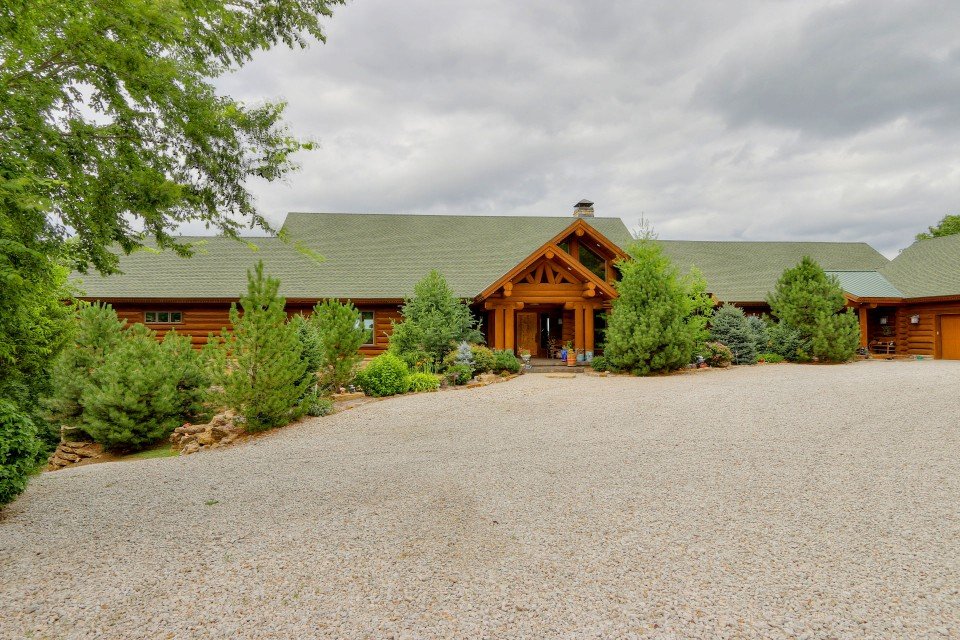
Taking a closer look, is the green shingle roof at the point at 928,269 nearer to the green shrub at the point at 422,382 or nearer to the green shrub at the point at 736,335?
the green shrub at the point at 736,335

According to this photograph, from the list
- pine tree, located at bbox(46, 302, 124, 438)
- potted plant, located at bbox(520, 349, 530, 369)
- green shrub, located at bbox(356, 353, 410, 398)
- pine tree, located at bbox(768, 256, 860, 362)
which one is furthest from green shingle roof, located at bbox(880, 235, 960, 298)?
pine tree, located at bbox(46, 302, 124, 438)

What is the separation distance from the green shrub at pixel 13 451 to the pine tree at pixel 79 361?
15.4 ft

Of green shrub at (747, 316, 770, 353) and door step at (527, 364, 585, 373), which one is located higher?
green shrub at (747, 316, 770, 353)

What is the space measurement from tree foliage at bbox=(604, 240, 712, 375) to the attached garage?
39.9ft

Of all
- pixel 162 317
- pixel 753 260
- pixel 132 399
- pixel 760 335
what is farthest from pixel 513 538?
pixel 753 260

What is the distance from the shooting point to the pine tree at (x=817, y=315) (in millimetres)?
17281

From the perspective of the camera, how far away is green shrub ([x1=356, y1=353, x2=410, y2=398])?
12875mm

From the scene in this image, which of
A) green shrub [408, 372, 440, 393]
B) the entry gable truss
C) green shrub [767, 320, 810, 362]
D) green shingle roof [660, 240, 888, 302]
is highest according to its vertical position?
green shingle roof [660, 240, 888, 302]

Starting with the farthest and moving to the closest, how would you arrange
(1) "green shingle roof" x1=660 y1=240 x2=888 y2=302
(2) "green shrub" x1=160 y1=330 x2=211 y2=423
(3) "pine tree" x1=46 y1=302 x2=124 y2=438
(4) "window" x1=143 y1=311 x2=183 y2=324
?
1. (1) "green shingle roof" x1=660 y1=240 x2=888 y2=302
2. (4) "window" x1=143 y1=311 x2=183 y2=324
3. (2) "green shrub" x1=160 y1=330 x2=211 y2=423
4. (3) "pine tree" x1=46 y1=302 x2=124 y2=438

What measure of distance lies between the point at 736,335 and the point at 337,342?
13.8 metres

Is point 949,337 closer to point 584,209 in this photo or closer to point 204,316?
point 584,209

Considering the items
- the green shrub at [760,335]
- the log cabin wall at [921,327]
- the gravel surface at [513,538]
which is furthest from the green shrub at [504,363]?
the log cabin wall at [921,327]

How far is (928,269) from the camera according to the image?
23000 mm

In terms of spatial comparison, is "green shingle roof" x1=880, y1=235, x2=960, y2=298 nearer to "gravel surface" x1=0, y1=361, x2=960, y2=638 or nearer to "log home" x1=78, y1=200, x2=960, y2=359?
"log home" x1=78, y1=200, x2=960, y2=359
